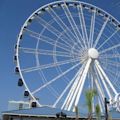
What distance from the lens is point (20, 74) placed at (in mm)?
41406

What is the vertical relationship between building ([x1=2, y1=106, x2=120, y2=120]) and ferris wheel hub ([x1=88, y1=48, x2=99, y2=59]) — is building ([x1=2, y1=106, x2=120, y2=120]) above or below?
below

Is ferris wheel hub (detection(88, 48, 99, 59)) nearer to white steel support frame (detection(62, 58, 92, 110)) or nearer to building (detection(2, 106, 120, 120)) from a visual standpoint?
white steel support frame (detection(62, 58, 92, 110))

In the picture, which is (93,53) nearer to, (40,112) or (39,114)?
(40,112)

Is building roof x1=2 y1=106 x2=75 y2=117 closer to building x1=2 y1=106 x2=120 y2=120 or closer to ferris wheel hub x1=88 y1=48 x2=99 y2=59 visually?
building x1=2 y1=106 x2=120 y2=120

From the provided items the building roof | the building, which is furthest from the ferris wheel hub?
the building

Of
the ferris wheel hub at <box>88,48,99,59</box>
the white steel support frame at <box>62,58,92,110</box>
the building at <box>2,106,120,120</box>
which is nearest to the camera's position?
the building at <box>2,106,120,120</box>

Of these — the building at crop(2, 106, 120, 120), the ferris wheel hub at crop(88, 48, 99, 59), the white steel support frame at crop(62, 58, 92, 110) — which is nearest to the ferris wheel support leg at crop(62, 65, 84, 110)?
the white steel support frame at crop(62, 58, 92, 110)

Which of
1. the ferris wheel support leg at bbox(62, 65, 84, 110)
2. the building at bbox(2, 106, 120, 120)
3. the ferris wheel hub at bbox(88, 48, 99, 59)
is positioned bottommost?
the building at bbox(2, 106, 120, 120)

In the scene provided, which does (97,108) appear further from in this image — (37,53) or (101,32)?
(101,32)

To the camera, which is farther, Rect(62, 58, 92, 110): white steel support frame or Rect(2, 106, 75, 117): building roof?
Rect(62, 58, 92, 110): white steel support frame

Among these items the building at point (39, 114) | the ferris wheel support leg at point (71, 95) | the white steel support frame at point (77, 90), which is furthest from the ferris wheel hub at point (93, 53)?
the building at point (39, 114)

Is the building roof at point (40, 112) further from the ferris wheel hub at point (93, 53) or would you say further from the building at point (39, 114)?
the ferris wheel hub at point (93, 53)

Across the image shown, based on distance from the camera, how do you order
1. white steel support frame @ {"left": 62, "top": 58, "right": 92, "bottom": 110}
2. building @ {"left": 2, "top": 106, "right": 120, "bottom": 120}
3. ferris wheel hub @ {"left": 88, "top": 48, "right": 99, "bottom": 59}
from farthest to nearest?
ferris wheel hub @ {"left": 88, "top": 48, "right": 99, "bottom": 59}, white steel support frame @ {"left": 62, "top": 58, "right": 92, "bottom": 110}, building @ {"left": 2, "top": 106, "right": 120, "bottom": 120}

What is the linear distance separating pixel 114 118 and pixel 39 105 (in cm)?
777
